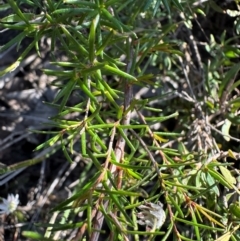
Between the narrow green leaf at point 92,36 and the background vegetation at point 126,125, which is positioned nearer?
the narrow green leaf at point 92,36

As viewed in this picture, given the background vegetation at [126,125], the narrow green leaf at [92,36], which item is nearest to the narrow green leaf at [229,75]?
the background vegetation at [126,125]

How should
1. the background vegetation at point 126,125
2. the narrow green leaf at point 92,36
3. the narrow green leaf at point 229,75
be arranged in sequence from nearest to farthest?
the narrow green leaf at point 92,36 < the background vegetation at point 126,125 < the narrow green leaf at point 229,75

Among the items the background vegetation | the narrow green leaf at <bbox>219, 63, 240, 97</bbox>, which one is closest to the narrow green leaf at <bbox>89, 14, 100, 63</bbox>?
the background vegetation

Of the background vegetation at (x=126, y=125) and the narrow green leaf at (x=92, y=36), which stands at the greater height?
the narrow green leaf at (x=92, y=36)

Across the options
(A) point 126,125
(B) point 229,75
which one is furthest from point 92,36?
(B) point 229,75

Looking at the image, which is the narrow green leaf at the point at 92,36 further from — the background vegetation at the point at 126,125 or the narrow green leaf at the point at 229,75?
the narrow green leaf at the point at 229,75

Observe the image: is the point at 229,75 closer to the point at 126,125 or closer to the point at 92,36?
the point at 126,125

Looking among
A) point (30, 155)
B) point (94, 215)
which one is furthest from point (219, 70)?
point (94, 215)

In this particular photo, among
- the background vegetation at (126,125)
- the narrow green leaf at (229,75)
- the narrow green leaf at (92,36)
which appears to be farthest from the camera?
the narrow green leaf at (229,75)
